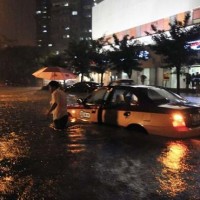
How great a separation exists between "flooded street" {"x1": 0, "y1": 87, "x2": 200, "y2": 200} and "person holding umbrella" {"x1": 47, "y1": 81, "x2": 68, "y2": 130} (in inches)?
11.6

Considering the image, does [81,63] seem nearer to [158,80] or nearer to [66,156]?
[158,80]

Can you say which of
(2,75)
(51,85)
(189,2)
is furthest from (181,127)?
(2,75)

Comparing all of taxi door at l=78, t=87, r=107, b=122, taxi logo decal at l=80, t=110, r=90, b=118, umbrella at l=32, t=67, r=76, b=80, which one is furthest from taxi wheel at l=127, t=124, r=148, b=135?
umbrella at l=32, t=67, r=76, b=80

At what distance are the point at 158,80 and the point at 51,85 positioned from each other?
40.9m

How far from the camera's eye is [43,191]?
6.22 meters

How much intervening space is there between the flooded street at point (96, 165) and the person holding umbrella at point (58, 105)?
30 centimetres

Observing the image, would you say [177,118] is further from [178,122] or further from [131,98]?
[131,98]

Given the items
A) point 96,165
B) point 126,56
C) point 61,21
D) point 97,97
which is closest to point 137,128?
point 97,97

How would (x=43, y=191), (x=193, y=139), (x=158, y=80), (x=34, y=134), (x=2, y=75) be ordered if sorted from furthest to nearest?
(x=2, y=75)
(x=158, y=80)
(x=34, y=134)
(x=193, y=139)
(x=43, y=191)

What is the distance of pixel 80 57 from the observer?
2125 inches

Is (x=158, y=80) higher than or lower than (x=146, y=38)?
lower

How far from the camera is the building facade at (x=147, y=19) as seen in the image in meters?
44.1

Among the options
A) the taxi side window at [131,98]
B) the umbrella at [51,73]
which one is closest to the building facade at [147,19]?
the umbrella at [51,73]

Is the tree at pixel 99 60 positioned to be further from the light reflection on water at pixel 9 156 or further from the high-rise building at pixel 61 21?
the high-rise building at pixel 61 21
